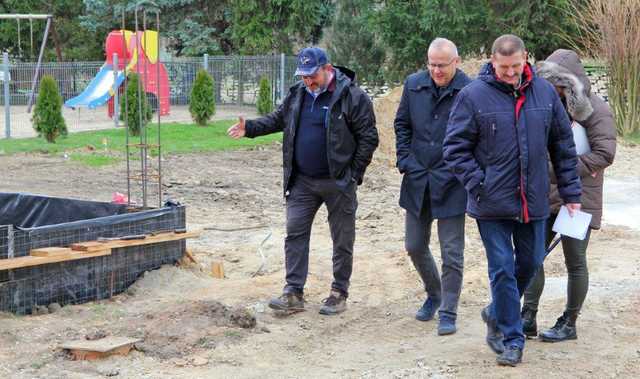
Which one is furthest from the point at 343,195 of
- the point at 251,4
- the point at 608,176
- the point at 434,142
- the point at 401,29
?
the point at 251,4

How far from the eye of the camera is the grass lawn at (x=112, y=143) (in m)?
16.6

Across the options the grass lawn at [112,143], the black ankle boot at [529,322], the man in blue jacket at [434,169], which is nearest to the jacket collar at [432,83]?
the man in blue jacket at [434,169]

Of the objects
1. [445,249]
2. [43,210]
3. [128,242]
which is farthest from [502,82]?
[43,210]

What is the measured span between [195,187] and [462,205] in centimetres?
777

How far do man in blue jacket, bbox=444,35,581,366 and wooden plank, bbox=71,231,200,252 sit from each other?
273cm

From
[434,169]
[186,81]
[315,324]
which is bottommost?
[315,324]

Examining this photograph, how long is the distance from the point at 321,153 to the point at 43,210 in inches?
112

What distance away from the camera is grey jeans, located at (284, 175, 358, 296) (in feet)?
22.7

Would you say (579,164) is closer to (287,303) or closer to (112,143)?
(287,303)

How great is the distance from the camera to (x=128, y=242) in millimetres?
7328

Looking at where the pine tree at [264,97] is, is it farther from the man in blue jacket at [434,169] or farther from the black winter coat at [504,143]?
the black winter coat at [504,143]

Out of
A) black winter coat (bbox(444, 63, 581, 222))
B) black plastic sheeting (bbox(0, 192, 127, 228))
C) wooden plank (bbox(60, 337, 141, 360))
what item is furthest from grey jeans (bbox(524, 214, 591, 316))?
black plastic sheeting (bbox(0, 192, 127, 228))

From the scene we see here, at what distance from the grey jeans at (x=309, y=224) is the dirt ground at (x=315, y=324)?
0.28m

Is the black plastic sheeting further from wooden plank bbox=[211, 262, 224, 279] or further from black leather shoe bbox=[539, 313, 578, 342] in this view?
black leather shoe bbox=[539, 313, 578, 342]
